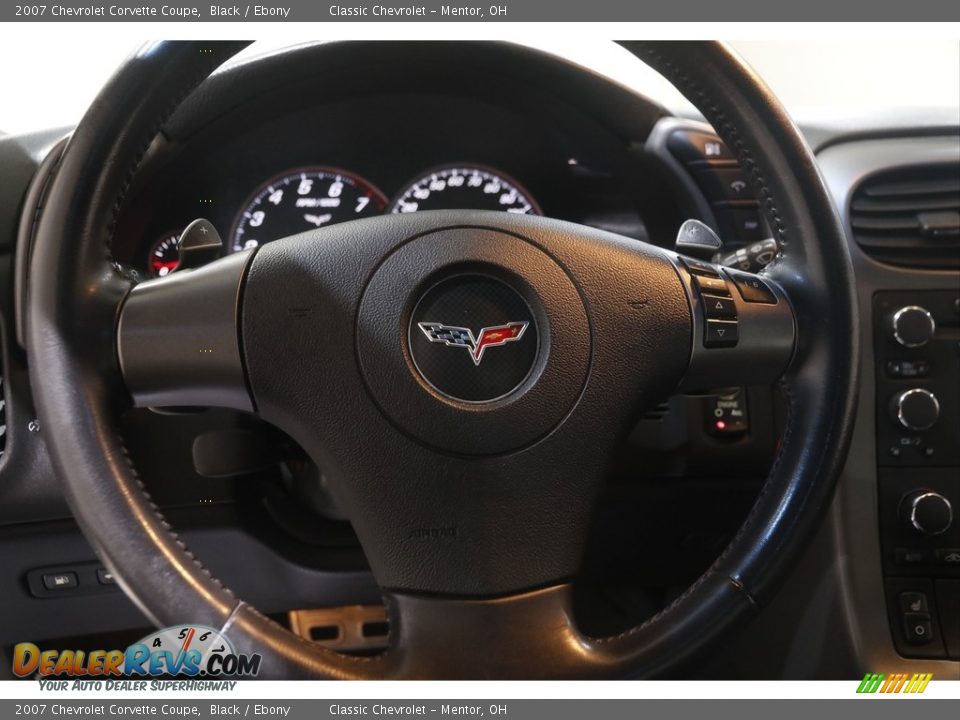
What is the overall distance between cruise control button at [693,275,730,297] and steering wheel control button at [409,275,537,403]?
6.5 inches

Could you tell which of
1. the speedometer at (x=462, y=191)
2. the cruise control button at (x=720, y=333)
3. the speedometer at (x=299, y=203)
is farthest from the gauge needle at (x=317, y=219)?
the cruise control button at (x=720, y=333)

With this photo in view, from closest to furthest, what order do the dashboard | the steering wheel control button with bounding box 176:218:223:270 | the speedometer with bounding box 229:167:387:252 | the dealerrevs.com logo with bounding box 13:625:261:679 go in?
the dealerrevs.com logo with bounding box 13:625:261:679
the steering wheel control button with bounding box 176:218:223:270
the dashboard
the speedometer with bounding box 229:167:387:252

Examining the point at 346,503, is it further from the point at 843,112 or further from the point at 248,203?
the point at 843,112

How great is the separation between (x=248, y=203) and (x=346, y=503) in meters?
0.68

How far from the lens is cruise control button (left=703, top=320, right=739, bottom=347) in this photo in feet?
2.54

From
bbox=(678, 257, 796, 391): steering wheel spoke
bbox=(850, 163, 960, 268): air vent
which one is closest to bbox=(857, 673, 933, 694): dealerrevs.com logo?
bbox=(678, 257, 796, 391): steering wheel spoke

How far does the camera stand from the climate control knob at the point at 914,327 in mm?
1083

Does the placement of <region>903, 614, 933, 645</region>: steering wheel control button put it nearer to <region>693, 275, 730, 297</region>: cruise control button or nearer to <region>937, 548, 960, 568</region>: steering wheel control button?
<region>937, 548, 960, 568</region>: steering wheel control button

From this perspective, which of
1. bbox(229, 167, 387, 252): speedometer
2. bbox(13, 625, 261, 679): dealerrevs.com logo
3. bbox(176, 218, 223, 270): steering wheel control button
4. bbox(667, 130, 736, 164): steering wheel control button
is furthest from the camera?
bbox(229, 167, 387, 252): speedometer

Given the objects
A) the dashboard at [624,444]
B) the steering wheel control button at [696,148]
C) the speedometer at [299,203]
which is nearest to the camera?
the dashboard at [624,444]

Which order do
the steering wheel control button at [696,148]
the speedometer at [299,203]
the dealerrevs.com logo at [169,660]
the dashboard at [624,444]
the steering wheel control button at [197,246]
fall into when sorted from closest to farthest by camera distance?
the dealerrevs.com logo at [169,660] → the steering wheel control button at [197,246] → the dashboard at [624,444] → the steering wheel control button at [696,148] → the speedometer at [299,203]

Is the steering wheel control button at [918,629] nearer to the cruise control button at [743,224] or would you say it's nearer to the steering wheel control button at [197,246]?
the cruise control button at [743,224]

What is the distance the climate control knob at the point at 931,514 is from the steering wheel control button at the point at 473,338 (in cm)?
64
